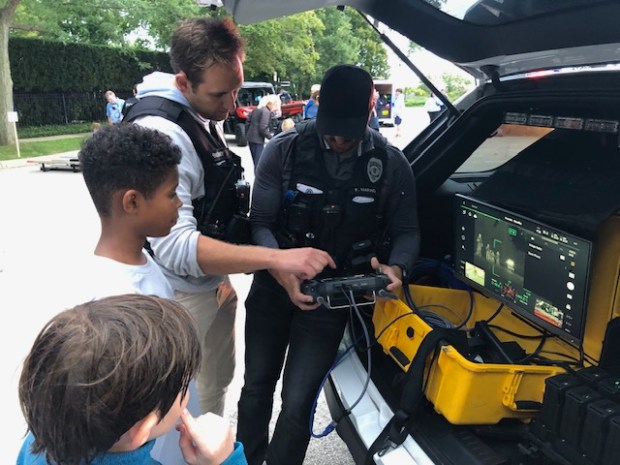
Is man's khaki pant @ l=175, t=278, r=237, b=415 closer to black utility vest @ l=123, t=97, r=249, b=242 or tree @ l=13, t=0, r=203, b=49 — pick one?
black utility vest @ l=123, t=97, r=249, b=242

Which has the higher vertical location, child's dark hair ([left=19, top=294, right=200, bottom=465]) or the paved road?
child's dark hair ([left=19, top=294, right=200, bottom=465])

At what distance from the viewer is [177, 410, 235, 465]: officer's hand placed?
119 centimetres

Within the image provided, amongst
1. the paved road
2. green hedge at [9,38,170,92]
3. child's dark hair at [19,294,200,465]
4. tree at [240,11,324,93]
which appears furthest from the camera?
tree at [240,11,324,93]

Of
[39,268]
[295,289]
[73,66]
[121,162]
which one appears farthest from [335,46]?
[121,162]

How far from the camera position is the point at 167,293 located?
1.77 metres

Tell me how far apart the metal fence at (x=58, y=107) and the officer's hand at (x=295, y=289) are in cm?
2180

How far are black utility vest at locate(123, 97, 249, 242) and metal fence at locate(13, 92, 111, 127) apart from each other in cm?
2157

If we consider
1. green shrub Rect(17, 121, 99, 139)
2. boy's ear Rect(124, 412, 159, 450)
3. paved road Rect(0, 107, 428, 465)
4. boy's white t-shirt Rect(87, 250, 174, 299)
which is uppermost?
boy's white t-shirt Rect(87, 250, 174, 299)

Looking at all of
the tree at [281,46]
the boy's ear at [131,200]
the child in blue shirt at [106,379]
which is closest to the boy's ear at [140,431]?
the child in blue shirt at [106,379]

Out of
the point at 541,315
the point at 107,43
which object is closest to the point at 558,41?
the point at 541,315

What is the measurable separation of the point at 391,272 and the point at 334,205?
0.39 m

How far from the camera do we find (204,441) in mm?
1194

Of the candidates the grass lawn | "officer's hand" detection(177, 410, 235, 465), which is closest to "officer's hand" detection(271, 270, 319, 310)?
"officer's hand" detection(177, 410, 235, 465)

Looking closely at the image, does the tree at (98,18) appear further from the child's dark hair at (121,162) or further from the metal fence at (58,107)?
the child's dark hair at (121,162)
